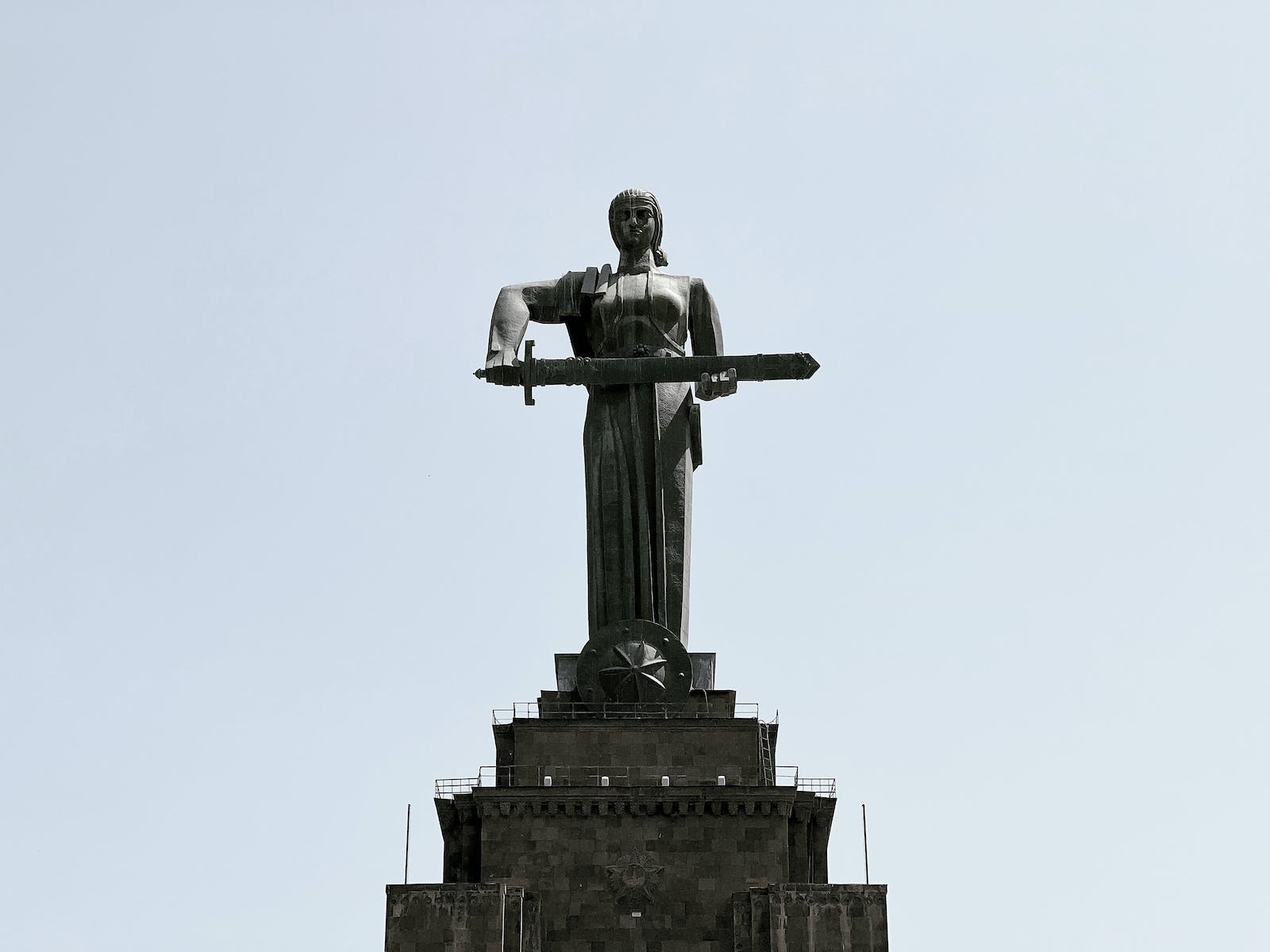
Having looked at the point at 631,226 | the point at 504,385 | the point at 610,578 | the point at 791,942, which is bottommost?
the point at 791,942

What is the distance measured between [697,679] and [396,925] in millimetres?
10459

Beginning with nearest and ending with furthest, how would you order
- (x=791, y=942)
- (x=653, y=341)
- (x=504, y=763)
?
1. (x=791, y=942)
2. (x=504, y=763)
3. (x=653, y=341)

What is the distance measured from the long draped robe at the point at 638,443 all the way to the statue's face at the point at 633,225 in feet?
2.72

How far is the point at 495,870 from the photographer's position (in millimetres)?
56906

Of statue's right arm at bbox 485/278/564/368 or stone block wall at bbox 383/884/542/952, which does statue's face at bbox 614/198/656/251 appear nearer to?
statue's right arm at bbox 485/278/564/368

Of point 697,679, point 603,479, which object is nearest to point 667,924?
point 697,679

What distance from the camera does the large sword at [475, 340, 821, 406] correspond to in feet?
204

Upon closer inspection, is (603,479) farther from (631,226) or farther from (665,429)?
(631,226)

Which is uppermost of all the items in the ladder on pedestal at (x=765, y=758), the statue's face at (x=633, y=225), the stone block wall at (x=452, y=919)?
the statue's face at (x=633, y=225)

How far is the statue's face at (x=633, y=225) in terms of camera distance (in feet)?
213

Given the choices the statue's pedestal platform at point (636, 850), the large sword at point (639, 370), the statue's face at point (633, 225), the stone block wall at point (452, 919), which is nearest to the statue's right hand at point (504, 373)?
the large sword at point (639, 370)

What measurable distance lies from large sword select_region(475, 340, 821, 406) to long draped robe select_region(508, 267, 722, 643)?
2.77ft

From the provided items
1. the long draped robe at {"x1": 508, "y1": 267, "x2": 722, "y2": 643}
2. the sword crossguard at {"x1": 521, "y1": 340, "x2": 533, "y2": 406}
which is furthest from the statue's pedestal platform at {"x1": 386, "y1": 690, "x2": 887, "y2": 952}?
the sword crossguard at {"x1": 521, "y1": 340, "x2": 533, "y2": 406}

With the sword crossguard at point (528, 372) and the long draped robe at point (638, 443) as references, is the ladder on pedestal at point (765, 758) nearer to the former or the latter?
the long draped robe at point (638, 443)
